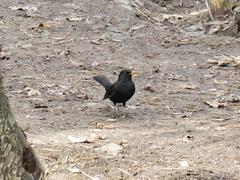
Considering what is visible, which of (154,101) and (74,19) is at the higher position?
(154,101)

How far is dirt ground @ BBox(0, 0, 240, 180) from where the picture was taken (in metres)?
5.34

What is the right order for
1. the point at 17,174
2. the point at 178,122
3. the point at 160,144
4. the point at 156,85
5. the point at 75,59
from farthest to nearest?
the point at 75,59 → the point at 156,85 → the point at 178,122 → the point at 160,144 → the point at 17,174

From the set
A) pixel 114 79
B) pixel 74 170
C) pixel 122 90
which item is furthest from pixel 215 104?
pixel 74 170

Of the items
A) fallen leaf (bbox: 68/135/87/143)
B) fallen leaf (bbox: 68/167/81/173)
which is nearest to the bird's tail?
fallen leaf (bbox: 68/135/87/143)

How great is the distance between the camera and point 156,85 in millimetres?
8430

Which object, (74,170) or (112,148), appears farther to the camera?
(112,148)

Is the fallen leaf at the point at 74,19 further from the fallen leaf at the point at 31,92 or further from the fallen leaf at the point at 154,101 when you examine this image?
the fallen leaf at the point at 154,101

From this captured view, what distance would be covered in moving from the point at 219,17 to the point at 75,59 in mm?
3750

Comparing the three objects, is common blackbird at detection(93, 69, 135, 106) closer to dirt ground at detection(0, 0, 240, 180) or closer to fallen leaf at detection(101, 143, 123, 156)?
dirt ground at detection(0, 0, 240, 180)

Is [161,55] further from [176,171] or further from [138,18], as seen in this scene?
[176,171]

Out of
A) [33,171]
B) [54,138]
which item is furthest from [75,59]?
[33,171]

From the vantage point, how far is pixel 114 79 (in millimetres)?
8594

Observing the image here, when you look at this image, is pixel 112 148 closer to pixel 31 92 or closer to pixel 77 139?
pixel 77 139

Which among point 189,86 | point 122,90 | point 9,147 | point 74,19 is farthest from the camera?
point 74,19
